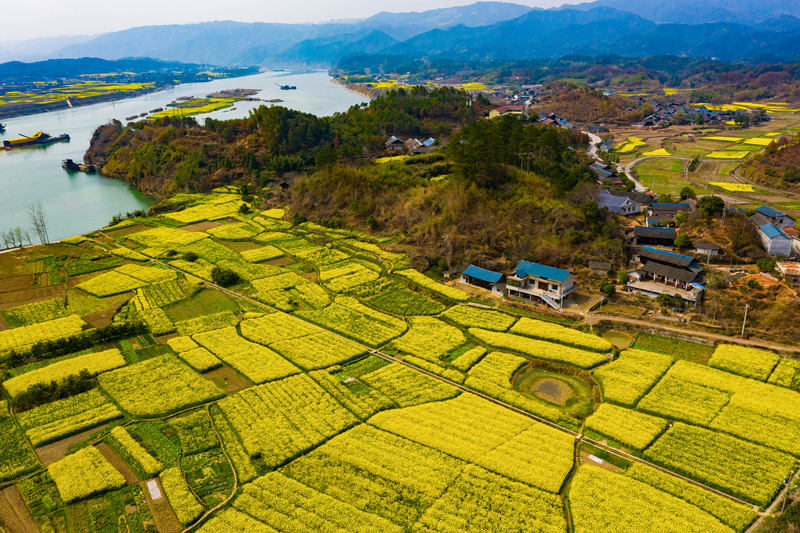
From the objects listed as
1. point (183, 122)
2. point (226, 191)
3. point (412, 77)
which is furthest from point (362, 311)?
point (412, 77)

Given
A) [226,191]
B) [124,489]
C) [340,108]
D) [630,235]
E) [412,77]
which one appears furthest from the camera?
[412,77]

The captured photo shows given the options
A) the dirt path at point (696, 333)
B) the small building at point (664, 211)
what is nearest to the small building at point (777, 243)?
the small building at point (664, 211)

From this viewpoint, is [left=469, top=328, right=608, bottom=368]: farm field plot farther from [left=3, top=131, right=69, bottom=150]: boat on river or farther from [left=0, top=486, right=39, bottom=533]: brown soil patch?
[left=3, top=131, right=69, bottom=150]: boat on river

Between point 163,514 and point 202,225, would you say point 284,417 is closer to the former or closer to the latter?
point 163,514

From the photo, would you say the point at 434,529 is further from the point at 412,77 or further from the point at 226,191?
the point at 412,77

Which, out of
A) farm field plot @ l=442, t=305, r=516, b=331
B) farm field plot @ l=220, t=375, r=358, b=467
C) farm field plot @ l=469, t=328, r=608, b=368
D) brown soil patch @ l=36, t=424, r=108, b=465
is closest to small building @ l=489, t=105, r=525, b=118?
farm field plot @ l=442, t=305, r=516, b=331

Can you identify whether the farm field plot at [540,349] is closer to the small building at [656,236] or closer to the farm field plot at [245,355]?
the farm field plot at [245,355]
